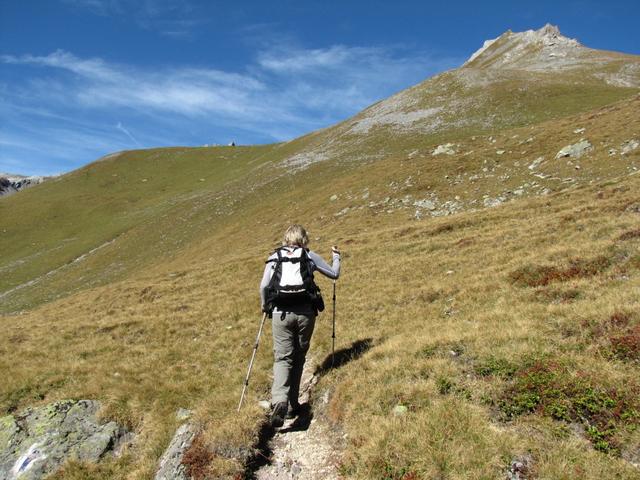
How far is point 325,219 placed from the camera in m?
41.7

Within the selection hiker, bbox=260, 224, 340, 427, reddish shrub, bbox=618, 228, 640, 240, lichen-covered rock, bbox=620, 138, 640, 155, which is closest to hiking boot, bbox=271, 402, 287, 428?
hiker, bbox=260, 224, 340, 427

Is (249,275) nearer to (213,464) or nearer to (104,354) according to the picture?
(104,354)

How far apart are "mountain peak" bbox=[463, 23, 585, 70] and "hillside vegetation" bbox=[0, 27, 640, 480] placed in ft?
247

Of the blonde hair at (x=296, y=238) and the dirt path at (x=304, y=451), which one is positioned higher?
the blonde hair at (x=296, y=238)

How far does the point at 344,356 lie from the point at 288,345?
2.89 m

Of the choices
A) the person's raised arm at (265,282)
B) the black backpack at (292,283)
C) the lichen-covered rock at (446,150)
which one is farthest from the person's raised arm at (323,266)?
the lichen-covered rock at (446,150)

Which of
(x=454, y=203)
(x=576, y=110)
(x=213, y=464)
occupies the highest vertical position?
(x=576, y=110)

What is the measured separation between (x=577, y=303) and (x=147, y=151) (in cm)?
13541

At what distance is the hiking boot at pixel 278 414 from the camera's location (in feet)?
29.5

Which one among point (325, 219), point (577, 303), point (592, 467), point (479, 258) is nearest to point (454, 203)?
point (325, 219)

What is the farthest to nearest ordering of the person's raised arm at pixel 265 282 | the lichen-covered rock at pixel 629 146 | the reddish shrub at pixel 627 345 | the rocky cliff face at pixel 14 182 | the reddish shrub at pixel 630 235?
1. the rocky cliff face at pixel 14 182
2. the lichen-covered rock at pixel 629 146
3. the reddish shrub at pixel 630 235
4. the person's raised arm at pixel 265 282
5. the reddish shrub at pixel 627 345

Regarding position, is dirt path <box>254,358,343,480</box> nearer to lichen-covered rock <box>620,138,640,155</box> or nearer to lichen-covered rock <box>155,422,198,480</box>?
lichen-covered rock <box>155,422,198,480</box>

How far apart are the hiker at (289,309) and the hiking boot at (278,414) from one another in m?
0.03

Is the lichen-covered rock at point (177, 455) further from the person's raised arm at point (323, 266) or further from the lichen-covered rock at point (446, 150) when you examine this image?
the lichen-covered rock at point (446, 150)
